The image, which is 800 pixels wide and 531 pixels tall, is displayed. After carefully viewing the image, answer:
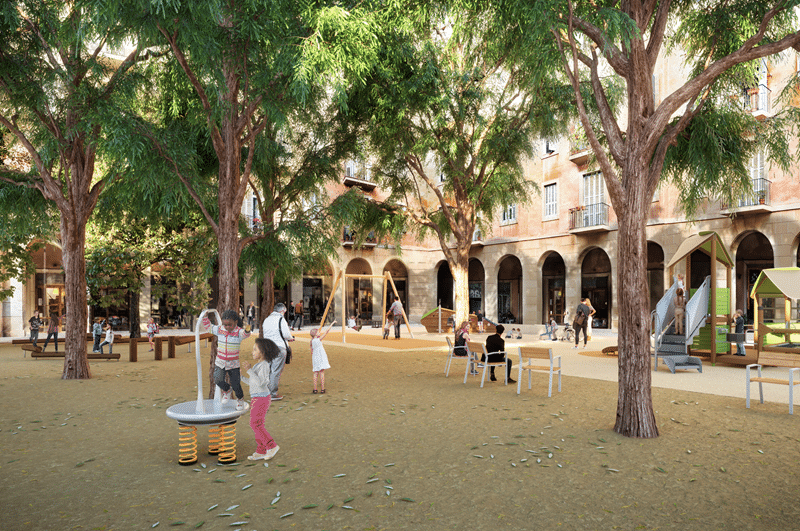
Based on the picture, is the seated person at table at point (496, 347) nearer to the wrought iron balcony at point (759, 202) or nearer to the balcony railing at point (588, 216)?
the wrought iron balcony at point (759, 202)

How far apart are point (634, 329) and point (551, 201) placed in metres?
24.5

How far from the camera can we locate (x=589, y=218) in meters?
27.9

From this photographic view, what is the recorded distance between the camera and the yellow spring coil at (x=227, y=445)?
5691 mm

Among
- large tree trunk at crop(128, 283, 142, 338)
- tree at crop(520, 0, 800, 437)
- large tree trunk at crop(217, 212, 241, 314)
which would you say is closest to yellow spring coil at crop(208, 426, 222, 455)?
large tree trunk at crop(217, 212, 241, 314)

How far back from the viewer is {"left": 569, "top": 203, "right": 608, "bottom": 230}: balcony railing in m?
27.3

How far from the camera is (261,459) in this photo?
585 cm

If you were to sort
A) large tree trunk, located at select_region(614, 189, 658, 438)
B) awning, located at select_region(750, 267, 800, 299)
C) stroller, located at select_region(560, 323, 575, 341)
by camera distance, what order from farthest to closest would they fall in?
stroller, located at select_region(560, 323, 575, 341) → awning, located at select_region(750, 267, 800, 299) → large tree trunk, located at select_region(614, 189, 658, 438)

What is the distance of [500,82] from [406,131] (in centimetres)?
517

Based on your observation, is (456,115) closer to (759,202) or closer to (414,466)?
(414,466)

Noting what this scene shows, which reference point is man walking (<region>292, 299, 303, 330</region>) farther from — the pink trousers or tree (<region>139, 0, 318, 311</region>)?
the pink trousers

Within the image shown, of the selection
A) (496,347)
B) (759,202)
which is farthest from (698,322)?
(759,202)

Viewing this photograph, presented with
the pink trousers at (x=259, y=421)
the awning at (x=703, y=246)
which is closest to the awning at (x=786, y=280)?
the awning at (x=703, y=246)

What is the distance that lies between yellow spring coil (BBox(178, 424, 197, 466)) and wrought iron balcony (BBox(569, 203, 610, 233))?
24.7 metres

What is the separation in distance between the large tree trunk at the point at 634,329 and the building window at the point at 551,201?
2368 centimetres
